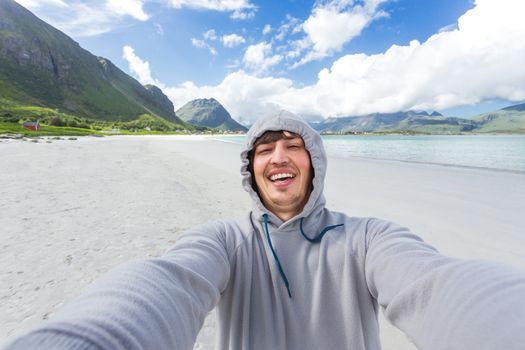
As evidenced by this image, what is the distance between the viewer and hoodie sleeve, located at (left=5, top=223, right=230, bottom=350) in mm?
761

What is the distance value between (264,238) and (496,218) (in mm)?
7305

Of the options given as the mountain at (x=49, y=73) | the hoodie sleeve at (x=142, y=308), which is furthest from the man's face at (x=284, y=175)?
the mountain at (x=49, y=73)

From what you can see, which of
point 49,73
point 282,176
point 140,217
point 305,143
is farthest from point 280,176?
point 49,73

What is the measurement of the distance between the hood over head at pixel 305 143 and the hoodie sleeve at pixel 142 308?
70cm

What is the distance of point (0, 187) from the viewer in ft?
25.7

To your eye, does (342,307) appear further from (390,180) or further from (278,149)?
(390,180)

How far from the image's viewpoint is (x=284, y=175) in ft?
7.03

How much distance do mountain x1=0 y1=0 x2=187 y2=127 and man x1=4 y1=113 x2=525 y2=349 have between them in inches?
6374

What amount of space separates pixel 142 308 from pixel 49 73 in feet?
681

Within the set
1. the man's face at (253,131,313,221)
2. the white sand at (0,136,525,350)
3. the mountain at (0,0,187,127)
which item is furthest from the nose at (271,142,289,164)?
the mountain at (0,0,187,127)

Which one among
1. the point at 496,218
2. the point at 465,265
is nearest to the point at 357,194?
the point at 496,218

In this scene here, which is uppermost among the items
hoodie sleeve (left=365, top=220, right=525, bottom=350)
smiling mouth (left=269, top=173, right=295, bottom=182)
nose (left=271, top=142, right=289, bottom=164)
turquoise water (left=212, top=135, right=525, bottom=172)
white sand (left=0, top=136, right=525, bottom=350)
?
nose (left=271, top=142, right=289, bottom=164)

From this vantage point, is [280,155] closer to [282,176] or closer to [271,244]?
[282,176]

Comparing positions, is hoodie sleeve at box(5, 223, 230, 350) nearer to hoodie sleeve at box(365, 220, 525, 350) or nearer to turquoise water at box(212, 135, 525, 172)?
hoodie sleeve at box(365, 220, 525, 350)
